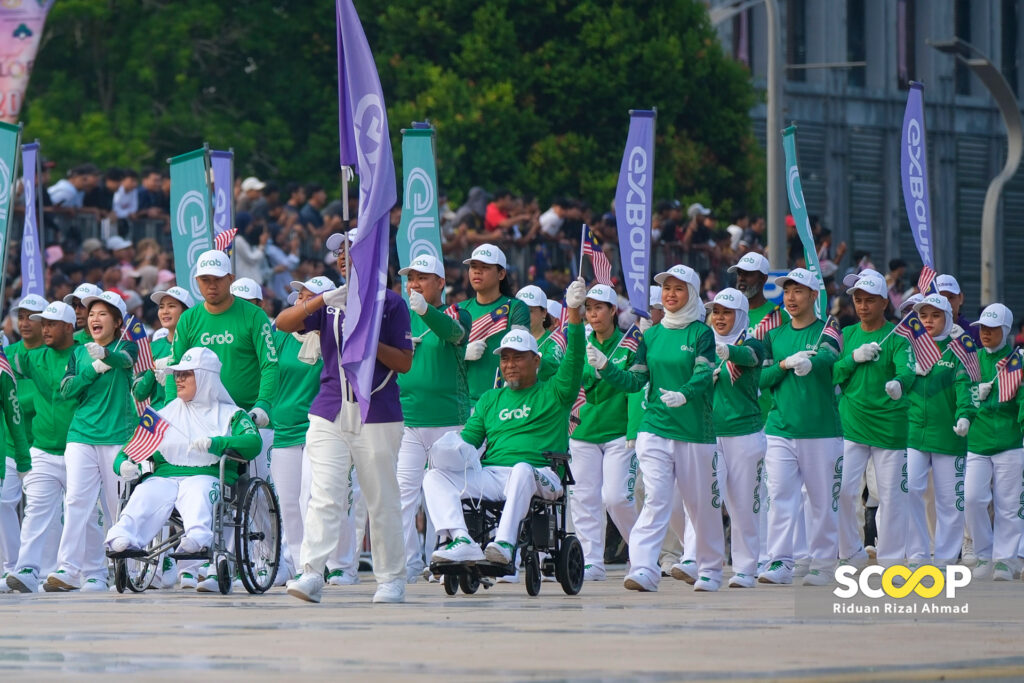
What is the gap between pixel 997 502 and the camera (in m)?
18.1

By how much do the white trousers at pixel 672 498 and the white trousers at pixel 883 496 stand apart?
2.11 m

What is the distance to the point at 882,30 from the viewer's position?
52.8 m

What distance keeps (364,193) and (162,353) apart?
4104mm

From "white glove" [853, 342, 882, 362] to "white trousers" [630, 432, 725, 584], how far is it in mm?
2039

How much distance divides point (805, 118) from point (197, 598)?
123 feet

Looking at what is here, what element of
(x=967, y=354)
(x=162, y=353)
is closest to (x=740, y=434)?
(x=967, y=354)

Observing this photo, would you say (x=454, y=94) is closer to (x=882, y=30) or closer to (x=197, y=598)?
(x=882, y=30)

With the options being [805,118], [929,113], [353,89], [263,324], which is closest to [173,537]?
[263,324]

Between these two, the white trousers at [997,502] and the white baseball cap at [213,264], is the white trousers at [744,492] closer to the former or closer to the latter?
the white trousers at [997,502]

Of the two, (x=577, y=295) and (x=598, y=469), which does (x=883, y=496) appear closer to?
(x=598, y=469)

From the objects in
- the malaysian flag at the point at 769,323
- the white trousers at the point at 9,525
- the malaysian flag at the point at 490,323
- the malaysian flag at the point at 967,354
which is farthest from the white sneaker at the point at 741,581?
the white trousers at the point at 9,525

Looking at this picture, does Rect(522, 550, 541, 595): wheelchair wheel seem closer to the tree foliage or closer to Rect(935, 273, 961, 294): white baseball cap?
Rect(935, 273, 961, 294): white baseball cap

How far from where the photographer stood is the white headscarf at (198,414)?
15281 mm

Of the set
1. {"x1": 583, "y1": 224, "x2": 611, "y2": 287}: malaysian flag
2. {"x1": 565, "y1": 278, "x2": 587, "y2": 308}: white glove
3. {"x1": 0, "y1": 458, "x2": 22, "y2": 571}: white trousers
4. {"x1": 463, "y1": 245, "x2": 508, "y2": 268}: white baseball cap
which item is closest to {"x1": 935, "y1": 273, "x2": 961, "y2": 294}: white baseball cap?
{"x1": 583, "y1": 224, "x2": 611, "y2": 287}: malaysian flag
